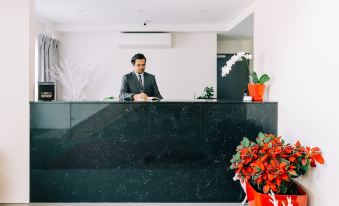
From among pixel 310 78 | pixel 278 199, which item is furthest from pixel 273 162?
pixel 310 78

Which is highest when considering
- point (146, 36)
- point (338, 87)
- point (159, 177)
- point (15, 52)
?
point (146, 36)

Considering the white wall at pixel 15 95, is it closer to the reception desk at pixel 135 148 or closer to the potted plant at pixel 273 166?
the reception desk at pixel 135 148

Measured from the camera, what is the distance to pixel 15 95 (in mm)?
3678

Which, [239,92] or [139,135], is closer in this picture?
[139,135]

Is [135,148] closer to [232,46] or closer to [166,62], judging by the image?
[166,62]

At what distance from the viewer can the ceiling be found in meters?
5.86

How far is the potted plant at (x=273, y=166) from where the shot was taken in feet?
9.04

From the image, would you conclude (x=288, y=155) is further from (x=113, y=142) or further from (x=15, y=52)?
(x=15, y=52)

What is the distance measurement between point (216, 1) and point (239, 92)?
394 cm

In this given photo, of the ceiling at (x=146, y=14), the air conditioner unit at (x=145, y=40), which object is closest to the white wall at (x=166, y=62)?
the air conditioner unit at (x=145, y=40)

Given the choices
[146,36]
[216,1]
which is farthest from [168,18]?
[216,1]

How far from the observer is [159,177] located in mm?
3656

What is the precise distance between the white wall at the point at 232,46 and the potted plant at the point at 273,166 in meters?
6.44

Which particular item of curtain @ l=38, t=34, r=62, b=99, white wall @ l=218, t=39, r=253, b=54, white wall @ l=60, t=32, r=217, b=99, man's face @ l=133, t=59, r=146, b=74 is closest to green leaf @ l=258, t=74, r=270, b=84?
man's face @ l=133, t=59, r=146, b=74
